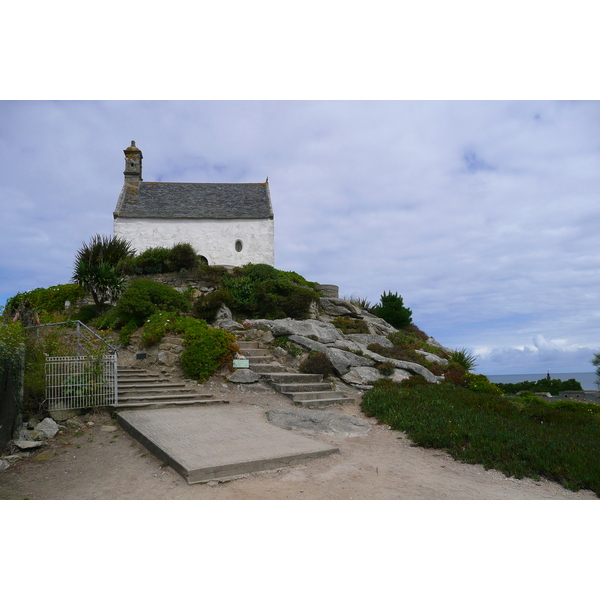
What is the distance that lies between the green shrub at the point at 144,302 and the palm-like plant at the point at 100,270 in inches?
96.9

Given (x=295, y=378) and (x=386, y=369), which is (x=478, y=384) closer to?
(x=386, y=369)

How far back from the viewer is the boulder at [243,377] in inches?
435

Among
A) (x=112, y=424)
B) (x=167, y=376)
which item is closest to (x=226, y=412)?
(x=112, y=424)

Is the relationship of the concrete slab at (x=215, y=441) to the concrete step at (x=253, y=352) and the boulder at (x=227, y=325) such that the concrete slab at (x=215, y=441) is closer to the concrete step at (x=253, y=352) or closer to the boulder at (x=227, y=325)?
the concrete step at (x=253, y=352)

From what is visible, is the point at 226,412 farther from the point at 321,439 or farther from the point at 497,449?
the point at 497,449

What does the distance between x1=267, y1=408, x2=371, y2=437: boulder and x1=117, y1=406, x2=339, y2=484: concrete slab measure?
0.35m

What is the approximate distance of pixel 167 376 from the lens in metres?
11.3

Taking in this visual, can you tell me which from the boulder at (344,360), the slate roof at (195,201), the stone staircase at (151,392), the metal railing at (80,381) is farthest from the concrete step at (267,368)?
the slate roof at (195,201)

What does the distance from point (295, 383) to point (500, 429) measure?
16.4 ft

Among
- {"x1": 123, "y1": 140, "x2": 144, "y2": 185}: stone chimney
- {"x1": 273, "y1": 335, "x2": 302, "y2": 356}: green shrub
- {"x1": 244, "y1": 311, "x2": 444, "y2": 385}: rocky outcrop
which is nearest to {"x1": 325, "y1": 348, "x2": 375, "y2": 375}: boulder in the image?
{"x1": 244, "y1": 311, "x2": 444, "y2": 385}: rocky outcrop

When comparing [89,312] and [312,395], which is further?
[89,312]

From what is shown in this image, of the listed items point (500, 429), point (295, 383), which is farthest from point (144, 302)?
point (500, 429)

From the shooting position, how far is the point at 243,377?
36.4ft

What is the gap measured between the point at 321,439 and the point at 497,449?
2932 millimetres
